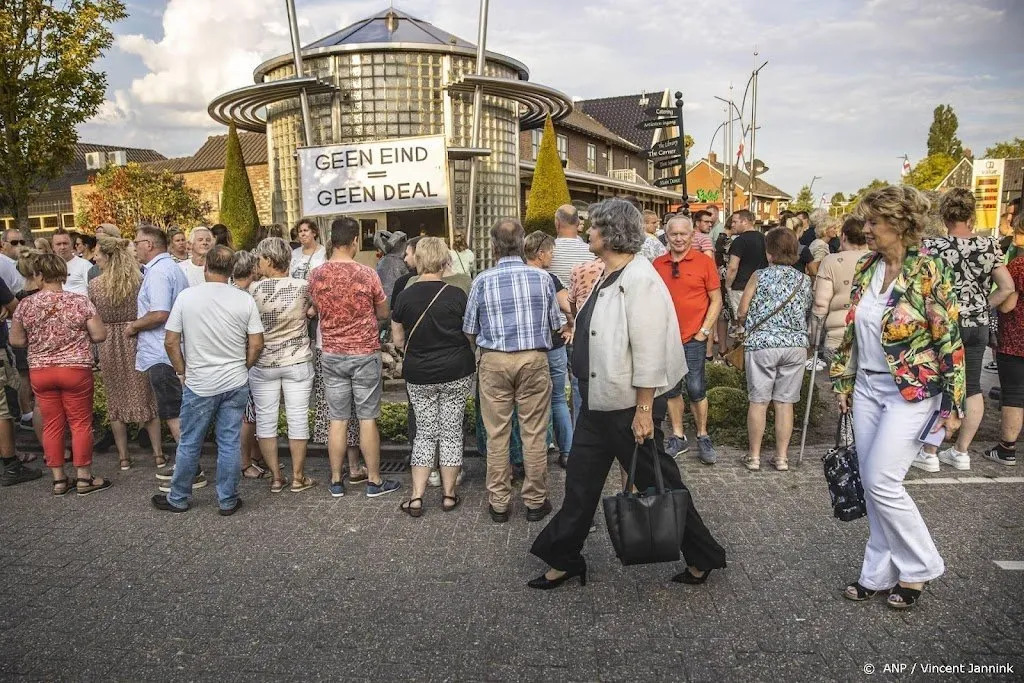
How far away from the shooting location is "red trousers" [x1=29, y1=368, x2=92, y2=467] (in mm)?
5648

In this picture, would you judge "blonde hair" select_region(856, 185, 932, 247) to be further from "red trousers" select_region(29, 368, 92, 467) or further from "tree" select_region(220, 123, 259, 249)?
"tree" select_region(220, 123, 259, 249)

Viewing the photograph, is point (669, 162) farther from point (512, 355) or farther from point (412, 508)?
point (412, 508)

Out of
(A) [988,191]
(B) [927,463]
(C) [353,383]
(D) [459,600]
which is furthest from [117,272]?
(A) [988,191]

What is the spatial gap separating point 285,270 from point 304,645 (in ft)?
10.3

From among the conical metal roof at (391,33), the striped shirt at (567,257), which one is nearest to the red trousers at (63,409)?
the striped shirt at (567,257)

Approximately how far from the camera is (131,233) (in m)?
35.0

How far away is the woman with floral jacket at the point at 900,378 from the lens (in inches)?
135

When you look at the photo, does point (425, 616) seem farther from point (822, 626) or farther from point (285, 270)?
point (285, 270)

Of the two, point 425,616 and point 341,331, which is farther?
point 341,331

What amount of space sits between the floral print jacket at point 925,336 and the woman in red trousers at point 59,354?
18.9ft

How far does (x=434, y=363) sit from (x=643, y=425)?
1996 millimetres

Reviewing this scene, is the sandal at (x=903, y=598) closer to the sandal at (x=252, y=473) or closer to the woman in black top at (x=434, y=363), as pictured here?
the woman in black top at (x=434, y=363)

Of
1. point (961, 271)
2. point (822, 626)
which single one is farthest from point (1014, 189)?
point (822, 626)

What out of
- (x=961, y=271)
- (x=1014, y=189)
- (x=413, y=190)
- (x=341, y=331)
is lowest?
(x=341, y=331)
